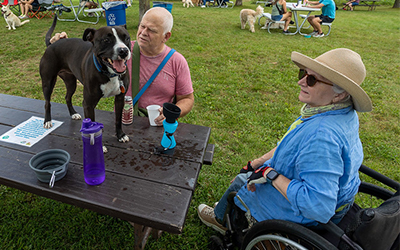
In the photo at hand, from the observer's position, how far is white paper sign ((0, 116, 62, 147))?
1889 mm

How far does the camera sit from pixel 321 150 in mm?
1281

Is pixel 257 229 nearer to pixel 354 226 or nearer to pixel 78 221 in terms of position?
pixel 354 226

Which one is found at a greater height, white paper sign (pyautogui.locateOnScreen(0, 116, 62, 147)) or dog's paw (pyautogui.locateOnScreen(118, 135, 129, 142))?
dog's paw (pyautogui.locateOnScreen(118, 135, 129, 142))

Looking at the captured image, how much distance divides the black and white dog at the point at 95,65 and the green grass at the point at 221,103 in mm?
1027

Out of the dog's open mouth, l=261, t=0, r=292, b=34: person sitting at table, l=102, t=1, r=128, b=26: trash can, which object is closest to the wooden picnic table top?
the dog's open mouth

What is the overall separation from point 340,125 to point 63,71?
2339 millimetres

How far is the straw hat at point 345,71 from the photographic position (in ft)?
4.28

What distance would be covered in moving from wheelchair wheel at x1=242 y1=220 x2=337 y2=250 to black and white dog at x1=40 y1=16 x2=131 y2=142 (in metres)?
1.19

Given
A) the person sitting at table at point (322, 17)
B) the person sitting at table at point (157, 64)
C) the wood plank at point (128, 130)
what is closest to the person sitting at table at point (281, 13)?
the person sitting at table at point (322, 17)

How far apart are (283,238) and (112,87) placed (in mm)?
1546

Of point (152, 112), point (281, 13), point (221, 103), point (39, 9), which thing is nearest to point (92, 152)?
point (152, 112)

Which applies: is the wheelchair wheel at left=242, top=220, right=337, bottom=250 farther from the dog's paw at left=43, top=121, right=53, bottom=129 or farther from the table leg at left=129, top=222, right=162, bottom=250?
the dog's paw at left=43, top=121, right=53, bottom=129

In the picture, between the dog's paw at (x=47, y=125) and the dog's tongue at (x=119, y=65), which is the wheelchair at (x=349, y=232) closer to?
the dog's tongue at (x=119, y=65)

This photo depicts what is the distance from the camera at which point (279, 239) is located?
1389 mm
